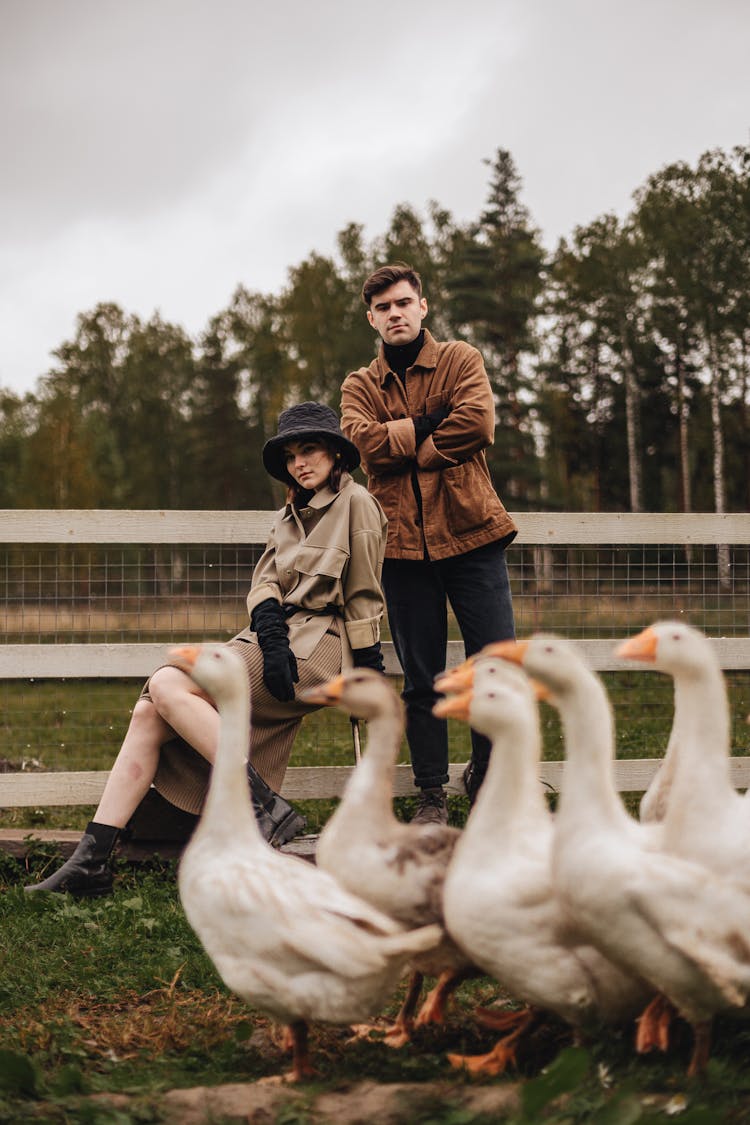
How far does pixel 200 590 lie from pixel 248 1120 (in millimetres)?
3320

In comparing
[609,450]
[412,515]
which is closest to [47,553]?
[412,515]

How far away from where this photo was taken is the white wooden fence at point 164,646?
5.36 m

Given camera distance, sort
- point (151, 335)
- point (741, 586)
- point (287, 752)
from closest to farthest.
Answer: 1. point (287, 752)
2. point (741, 586)
3. point (151, 335)

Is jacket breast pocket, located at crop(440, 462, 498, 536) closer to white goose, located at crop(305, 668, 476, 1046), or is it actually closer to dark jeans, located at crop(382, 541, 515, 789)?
dark jeans, located at crop(382, 541, 515, 789)

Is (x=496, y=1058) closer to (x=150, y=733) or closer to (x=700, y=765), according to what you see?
(x=700, y=765)

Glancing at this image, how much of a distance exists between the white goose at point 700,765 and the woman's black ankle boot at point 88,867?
2.78 metres

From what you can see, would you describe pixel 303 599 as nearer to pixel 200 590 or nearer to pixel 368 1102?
pixel 200 590

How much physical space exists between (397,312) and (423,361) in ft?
0.85

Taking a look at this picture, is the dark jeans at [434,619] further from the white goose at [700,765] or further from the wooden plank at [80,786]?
the white goose at [700,765]

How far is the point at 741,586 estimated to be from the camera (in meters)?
6.02

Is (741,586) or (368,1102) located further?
(741,586)

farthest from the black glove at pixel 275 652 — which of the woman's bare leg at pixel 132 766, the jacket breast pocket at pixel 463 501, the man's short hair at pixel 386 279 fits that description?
the man's short hair at pixel 386 279

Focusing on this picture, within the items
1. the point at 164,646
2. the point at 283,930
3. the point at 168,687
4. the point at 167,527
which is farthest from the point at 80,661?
the point at 283,930

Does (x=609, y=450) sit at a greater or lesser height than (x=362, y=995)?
greater
